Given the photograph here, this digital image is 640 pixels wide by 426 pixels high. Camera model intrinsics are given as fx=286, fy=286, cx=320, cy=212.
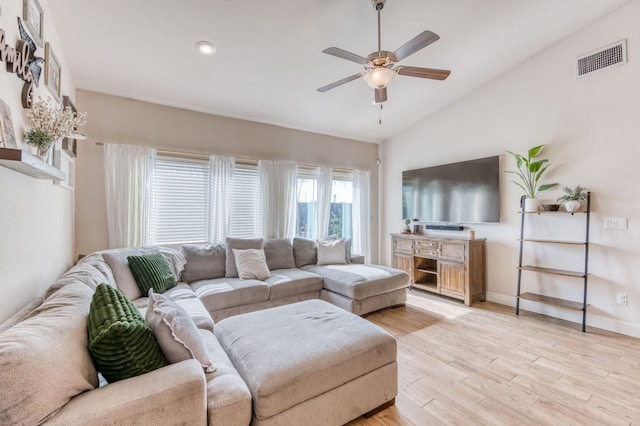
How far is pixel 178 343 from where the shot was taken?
1317 millimetres

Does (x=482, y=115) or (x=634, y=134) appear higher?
(x=482, y=115)

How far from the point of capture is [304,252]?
4.24 m

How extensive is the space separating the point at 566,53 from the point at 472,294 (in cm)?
310

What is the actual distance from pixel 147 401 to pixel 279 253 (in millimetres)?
2944

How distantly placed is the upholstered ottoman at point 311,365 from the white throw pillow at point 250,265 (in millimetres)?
1277

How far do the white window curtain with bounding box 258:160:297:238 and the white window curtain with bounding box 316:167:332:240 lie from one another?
502 millimetres

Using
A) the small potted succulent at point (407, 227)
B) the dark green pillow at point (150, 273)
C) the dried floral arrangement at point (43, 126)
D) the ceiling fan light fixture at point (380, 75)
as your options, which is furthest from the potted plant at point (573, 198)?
the dried floral arrangement at point (43, 126)

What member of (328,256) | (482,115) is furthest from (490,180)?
(328,256)

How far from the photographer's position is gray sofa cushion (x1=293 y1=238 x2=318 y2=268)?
4.20 m

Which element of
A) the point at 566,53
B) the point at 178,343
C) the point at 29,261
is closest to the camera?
the point at 178,343

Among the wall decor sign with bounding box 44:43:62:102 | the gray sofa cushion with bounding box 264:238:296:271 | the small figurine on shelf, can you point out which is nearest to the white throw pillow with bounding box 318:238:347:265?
the gray sofa cushion with bounding box 264:238:296:271

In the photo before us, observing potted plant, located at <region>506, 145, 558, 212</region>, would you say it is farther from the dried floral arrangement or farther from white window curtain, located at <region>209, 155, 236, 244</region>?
the dried floral arrangement

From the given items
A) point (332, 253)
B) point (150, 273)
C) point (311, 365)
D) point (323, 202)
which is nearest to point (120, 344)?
point (311, 365)

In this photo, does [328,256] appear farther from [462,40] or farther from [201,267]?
[462,40]
